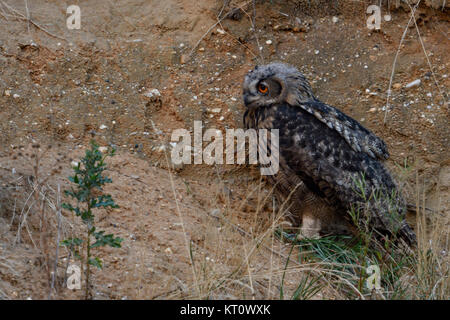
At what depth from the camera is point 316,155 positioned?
4379 mm

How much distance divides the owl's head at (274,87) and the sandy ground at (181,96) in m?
0.47

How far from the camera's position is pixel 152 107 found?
4.97m

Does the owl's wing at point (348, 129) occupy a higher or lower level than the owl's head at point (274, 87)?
lower

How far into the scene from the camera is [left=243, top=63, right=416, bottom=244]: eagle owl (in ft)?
14.3

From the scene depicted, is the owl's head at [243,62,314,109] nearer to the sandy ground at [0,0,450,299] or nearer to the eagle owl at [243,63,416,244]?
the eagle owl at [243,63,416,244]

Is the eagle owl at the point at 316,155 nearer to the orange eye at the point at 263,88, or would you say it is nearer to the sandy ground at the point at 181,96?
the orange eye at the point at 263,88

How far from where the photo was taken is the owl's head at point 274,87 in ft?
14.8

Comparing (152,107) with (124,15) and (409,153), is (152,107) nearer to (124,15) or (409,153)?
(124,15)

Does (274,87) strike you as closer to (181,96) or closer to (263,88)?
(263,88)

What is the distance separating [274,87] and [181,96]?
2.92ft

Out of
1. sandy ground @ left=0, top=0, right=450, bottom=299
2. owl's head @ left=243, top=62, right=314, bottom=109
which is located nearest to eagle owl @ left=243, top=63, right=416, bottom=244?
owl's head @ left=243, top=62, right=314, bottom=109

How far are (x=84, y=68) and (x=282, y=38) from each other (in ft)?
6.06

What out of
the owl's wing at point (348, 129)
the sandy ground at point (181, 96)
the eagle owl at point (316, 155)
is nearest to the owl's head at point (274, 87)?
the eagle owl at point (316, 155)

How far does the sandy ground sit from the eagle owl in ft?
0.88
